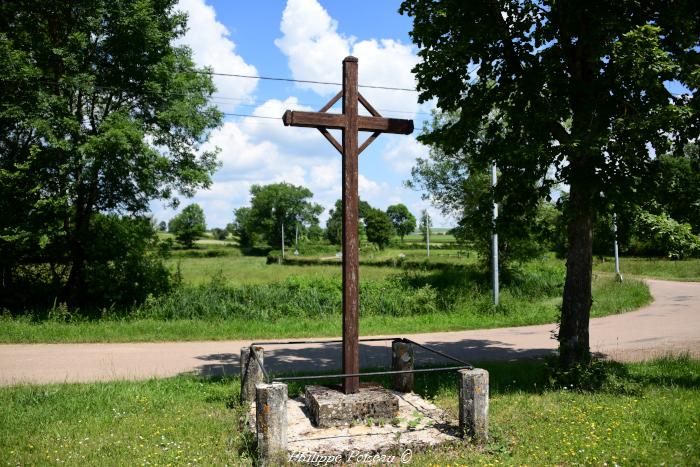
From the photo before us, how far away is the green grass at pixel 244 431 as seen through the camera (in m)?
5.21

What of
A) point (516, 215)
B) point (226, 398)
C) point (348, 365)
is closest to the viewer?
point (348, 365)

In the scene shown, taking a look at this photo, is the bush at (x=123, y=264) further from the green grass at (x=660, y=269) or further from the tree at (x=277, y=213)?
the tree at (x=277, y=213)

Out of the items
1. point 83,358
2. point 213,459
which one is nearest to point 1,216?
Result: point 83,358

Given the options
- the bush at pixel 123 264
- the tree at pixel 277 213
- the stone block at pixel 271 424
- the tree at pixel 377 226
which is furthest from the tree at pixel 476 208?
the tree at pixel 377 226

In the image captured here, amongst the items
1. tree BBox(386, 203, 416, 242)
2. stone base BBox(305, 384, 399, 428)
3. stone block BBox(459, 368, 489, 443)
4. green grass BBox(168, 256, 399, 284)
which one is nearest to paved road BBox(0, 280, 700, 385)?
stone base BBox(305, 384, 399, 428)

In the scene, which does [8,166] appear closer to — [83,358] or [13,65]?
[13,65]

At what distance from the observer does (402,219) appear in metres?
146

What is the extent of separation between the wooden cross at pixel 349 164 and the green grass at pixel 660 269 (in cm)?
3228

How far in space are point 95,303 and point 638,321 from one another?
1740cm

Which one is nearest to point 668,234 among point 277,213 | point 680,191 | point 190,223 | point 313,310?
point 680,191

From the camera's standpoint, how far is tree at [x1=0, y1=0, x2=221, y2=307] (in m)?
13.2

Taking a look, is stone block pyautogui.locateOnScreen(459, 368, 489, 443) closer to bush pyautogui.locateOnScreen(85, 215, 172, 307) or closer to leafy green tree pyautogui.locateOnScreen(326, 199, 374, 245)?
bush pyautogui.locateOnScreen(85, 215, 172, 307)

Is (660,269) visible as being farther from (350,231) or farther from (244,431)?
(244,431)

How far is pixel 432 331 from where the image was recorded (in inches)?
572
